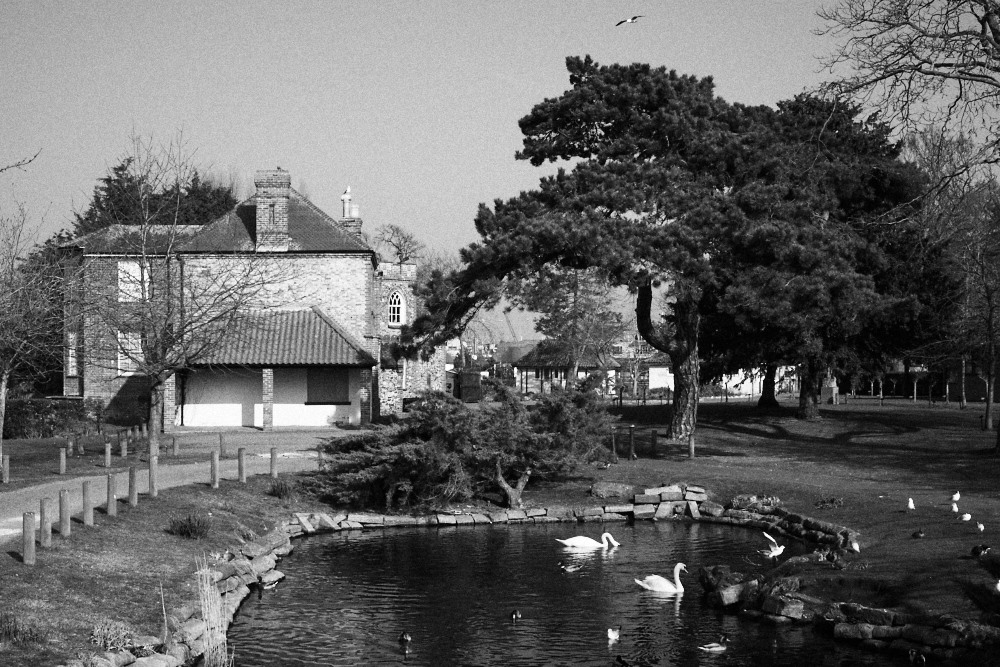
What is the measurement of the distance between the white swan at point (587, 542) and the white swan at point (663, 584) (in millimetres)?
4374

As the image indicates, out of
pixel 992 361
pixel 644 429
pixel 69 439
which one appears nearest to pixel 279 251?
pixel 69 439

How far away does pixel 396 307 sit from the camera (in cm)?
6369

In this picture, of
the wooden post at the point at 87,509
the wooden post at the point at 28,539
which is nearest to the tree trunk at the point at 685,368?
the wooden post at the point at 87,509

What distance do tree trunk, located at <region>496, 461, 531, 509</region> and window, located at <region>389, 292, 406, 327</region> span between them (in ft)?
109

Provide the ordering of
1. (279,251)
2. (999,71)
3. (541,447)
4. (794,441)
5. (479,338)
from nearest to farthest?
(999,71) → (541,447) → (794,441) → (279,251) → (479,338)

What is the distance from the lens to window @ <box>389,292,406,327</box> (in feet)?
208

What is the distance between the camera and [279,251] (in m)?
48.4

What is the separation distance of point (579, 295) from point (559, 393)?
1804 inches

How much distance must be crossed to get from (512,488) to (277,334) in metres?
21.6

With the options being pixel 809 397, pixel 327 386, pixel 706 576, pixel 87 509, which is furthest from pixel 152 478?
pixel 809 397

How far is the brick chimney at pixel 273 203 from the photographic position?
1972 inches

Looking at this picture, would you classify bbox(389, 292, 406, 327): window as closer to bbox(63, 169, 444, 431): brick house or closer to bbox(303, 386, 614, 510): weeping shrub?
bbox(63, 169, 444, 431): brick house

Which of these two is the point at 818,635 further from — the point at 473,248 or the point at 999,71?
the point at 473,248

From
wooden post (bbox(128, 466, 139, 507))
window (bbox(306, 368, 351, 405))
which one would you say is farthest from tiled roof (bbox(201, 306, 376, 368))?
wooden post (bbox(128, 466, 139, 507))
